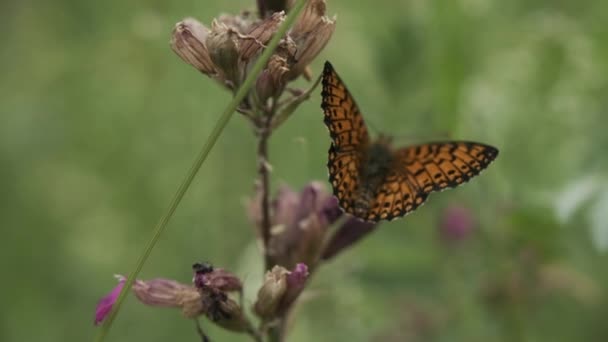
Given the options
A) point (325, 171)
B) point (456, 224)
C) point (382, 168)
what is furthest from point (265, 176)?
point (456, 224)

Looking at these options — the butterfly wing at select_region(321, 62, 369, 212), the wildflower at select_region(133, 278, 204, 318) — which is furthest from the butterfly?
the wildflower at select_region(133, 278, 204, 318)

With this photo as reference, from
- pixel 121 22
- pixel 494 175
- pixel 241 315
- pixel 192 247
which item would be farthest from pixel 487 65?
pixel 121 22

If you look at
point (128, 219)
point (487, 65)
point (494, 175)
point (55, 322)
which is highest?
point (487, 65)

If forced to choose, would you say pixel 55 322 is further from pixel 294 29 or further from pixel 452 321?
pixel 294 29

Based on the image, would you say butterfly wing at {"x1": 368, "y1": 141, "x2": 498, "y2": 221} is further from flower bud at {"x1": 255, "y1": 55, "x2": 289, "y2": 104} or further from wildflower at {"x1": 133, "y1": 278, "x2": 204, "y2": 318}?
wildflower at {"x1": 133, "y1": 278, "x2": 204, "y2": 318}

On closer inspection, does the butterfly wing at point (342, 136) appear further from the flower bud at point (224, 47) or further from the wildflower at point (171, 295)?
the wildflower at point (171, 295)

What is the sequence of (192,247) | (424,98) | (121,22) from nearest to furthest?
(424,98) → (192,247) → (121,22)
